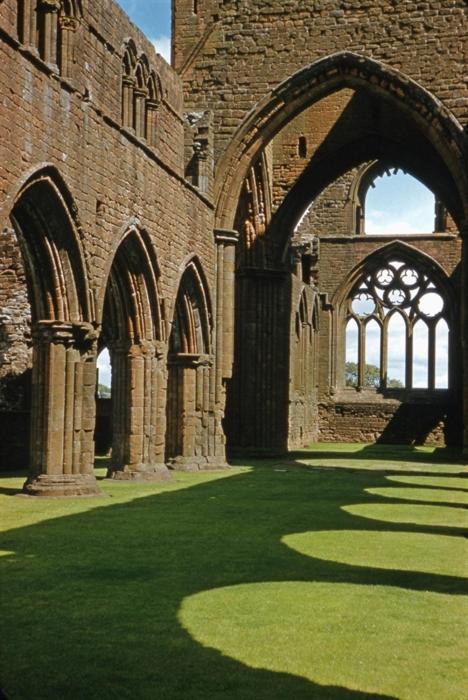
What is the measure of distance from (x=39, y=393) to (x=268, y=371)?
409 inches

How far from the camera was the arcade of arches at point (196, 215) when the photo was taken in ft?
37.2

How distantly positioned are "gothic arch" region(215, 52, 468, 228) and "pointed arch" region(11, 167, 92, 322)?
6.85m

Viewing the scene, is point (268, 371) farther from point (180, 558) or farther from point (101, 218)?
point (180, 558)

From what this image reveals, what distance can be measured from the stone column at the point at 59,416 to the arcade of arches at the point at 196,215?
21 mm

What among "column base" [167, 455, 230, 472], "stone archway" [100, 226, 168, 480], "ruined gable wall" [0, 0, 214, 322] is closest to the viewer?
"ruined gable wall" [0, 0, 214, 322]

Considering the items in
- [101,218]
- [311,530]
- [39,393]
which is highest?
[101,218]

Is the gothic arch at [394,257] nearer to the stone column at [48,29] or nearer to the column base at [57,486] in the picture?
the column base at [57,486]

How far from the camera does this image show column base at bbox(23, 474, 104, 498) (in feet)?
36.8

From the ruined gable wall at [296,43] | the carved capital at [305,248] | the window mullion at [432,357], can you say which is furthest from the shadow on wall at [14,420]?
the window mullion at [432,357]

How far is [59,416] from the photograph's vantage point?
452 inches

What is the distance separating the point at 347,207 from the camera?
30844mm

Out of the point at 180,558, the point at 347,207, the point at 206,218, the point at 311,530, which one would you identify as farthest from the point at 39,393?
the point at 347,207

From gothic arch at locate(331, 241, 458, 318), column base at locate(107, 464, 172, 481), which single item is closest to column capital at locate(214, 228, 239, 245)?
column base at locate(107, 464, 172, 481)

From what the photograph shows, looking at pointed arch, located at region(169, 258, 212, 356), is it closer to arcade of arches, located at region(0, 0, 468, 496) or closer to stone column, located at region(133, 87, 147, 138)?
arcade of arches, located at region(0, 0, 468, 496)
